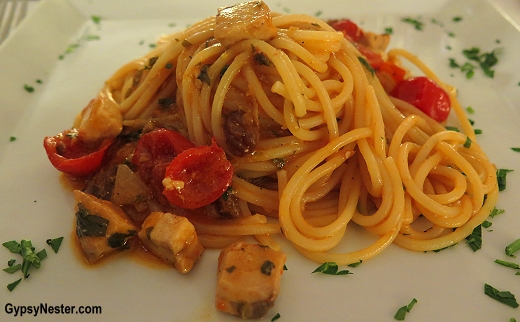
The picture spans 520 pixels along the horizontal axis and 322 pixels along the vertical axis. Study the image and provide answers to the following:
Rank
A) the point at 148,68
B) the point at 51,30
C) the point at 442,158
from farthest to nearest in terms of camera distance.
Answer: the point at 51,30 → the point at 148,68 → the point at 442,158

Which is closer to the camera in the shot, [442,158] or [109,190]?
[109,190]

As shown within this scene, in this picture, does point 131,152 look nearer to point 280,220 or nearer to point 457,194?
point 280,220

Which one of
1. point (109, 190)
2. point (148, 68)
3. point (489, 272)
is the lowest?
point (489, 272)

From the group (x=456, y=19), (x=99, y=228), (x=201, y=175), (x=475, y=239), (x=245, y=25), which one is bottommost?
(x=475, y=239)

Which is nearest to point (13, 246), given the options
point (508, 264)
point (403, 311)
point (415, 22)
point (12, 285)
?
point (12, 285)

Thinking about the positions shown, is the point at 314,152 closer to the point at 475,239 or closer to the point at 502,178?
the point at 475,239

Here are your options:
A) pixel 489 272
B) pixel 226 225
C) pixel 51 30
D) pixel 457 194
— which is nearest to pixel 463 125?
pixel 457 194
